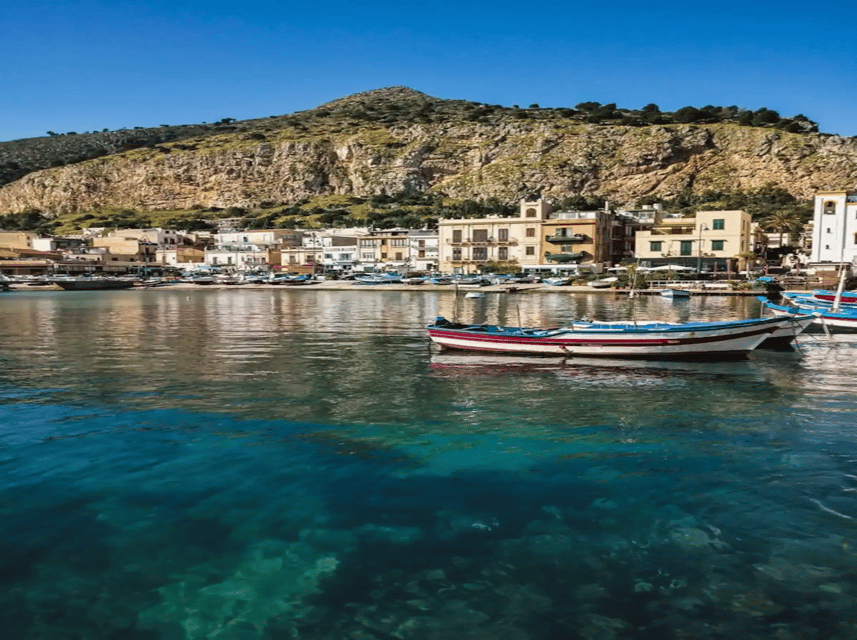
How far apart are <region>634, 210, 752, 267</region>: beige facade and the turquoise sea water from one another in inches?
2890

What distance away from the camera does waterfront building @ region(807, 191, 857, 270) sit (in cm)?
8219

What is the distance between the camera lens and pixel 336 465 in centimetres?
1488

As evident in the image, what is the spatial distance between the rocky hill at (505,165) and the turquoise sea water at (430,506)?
460ft

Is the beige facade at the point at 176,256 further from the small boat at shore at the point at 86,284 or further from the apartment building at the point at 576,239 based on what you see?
the apartment building at the point at 576,239

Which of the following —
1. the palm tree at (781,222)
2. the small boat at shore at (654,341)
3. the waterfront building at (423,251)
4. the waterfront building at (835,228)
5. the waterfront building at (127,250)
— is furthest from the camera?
the waterfront building at (127,250)

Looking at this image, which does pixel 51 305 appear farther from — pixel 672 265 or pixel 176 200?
pixel 176 200

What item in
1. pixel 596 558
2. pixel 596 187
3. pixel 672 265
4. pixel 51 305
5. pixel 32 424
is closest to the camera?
pixel 596 558

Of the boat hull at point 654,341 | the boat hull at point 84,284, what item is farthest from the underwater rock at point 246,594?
the boat hull at point 84,284

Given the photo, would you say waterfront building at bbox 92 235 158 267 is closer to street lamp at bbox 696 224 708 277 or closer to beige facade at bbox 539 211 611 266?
beige facade at bbox 539 211 611 266

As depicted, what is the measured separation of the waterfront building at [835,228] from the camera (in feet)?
270

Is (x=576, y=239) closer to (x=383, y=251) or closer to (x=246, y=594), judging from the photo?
(x=383, y=251)

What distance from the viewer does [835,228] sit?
83.6 m

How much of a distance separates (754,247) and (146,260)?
118923 mm

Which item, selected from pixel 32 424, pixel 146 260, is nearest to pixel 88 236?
pixel 146 260
